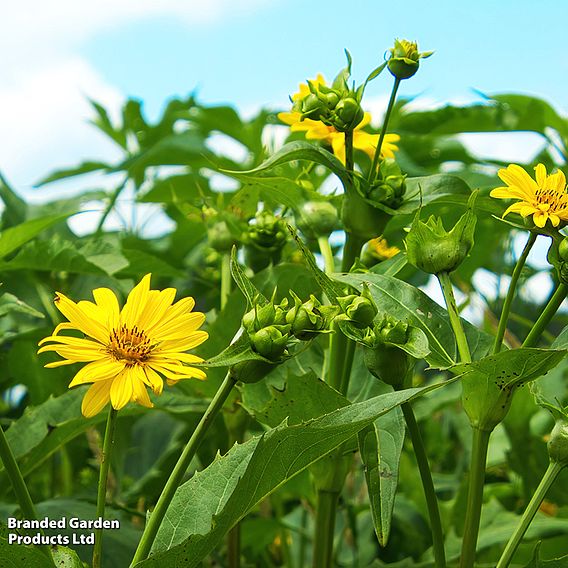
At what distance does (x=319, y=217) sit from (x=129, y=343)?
0.24m

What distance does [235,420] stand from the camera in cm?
77

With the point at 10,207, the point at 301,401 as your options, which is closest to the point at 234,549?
the point at 301,401

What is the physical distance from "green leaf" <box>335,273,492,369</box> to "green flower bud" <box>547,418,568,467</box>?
0.26 feet

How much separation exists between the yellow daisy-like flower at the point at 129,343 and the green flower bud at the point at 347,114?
0.17m

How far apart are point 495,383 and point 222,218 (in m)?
0.39

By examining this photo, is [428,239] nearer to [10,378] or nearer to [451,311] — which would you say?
[451,311]

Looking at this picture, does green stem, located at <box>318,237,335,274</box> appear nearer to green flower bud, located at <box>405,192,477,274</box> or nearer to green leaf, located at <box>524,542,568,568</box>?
green flower bud, located at <box>405,192,477,274</box>

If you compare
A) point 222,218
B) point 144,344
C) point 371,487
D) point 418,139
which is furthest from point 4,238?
point 418,139

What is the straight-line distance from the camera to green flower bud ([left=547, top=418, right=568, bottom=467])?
21.2 inches

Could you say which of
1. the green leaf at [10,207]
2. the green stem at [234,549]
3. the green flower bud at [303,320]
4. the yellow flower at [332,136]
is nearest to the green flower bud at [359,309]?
the green flower bud at [303,320]

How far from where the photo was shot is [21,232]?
0.77 meters

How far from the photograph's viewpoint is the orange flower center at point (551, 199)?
1.81ft

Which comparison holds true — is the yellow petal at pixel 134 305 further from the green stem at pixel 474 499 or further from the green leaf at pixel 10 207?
the green leaf at pixel 10 207

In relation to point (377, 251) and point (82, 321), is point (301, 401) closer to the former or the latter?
point (82, 321)
